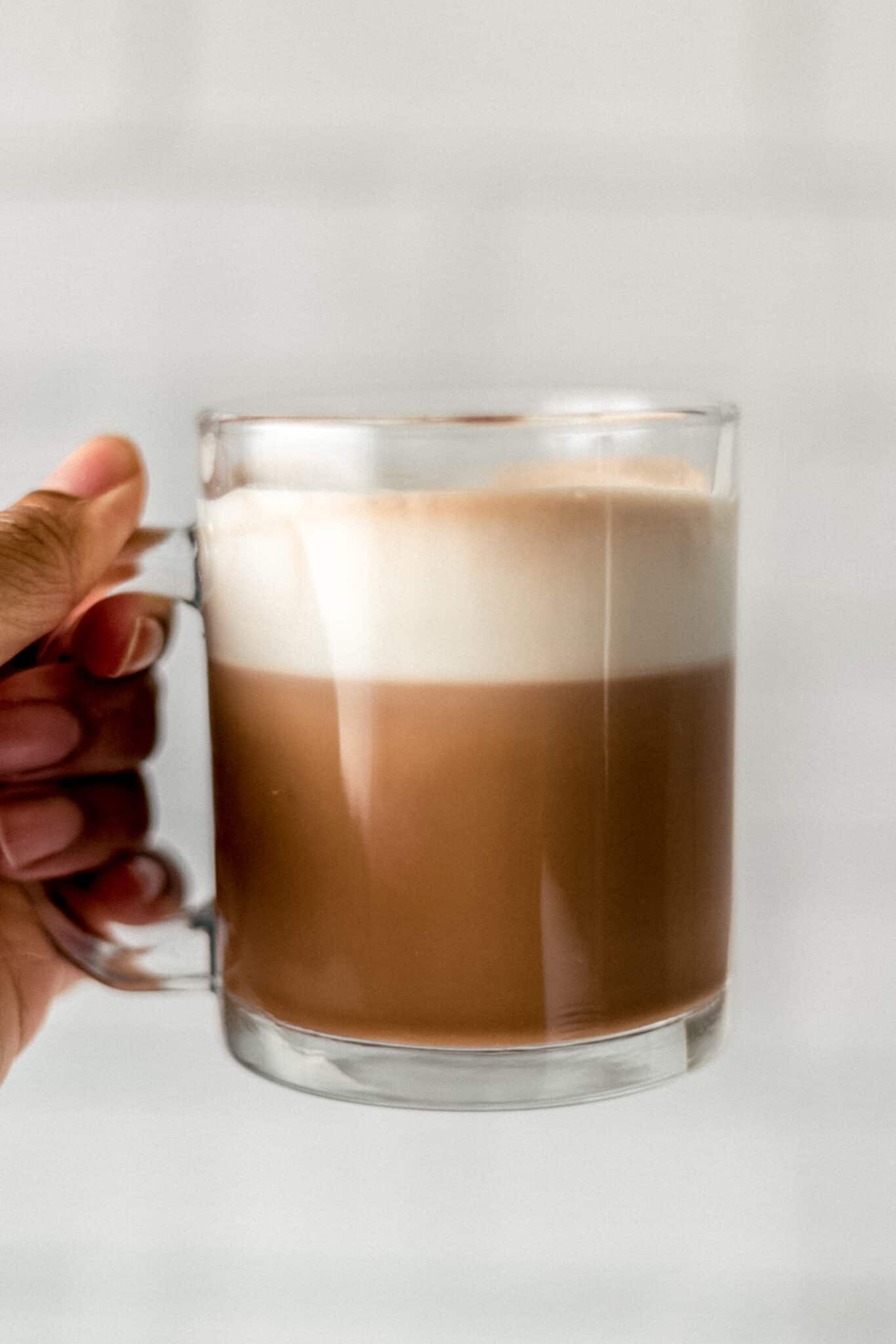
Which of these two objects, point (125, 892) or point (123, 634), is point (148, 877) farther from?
point (123, 634)

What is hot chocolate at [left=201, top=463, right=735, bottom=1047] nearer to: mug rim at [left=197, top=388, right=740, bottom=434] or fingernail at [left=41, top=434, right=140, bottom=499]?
mug rim at [left=197, top=388, right=740, bottom=434]

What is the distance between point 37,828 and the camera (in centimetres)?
76

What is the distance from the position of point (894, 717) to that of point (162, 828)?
483 mm

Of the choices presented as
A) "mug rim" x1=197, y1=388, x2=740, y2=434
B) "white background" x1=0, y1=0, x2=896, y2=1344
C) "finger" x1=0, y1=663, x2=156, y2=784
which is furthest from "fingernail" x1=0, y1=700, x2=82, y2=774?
"mug rim" x1=197, y1=388, x2=740, y2=434

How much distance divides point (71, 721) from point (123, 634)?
0.10m

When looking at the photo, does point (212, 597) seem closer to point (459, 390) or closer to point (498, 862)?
point (498, 862)

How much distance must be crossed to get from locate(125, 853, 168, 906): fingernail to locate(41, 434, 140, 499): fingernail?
189 millimetres

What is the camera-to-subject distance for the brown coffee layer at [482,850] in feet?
1.52

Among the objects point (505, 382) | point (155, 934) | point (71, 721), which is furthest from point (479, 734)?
point (505, 382)

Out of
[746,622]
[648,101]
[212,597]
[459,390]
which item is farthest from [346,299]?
[212,597]

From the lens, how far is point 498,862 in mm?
464

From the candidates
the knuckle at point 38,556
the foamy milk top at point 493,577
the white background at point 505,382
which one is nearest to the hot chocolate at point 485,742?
the foamy milk top at point 493,577

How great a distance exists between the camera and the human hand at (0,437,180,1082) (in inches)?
24.0

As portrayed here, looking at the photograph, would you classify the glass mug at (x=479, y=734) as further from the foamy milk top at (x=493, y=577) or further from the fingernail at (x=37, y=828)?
the fingernail at (x=37, y=828)
